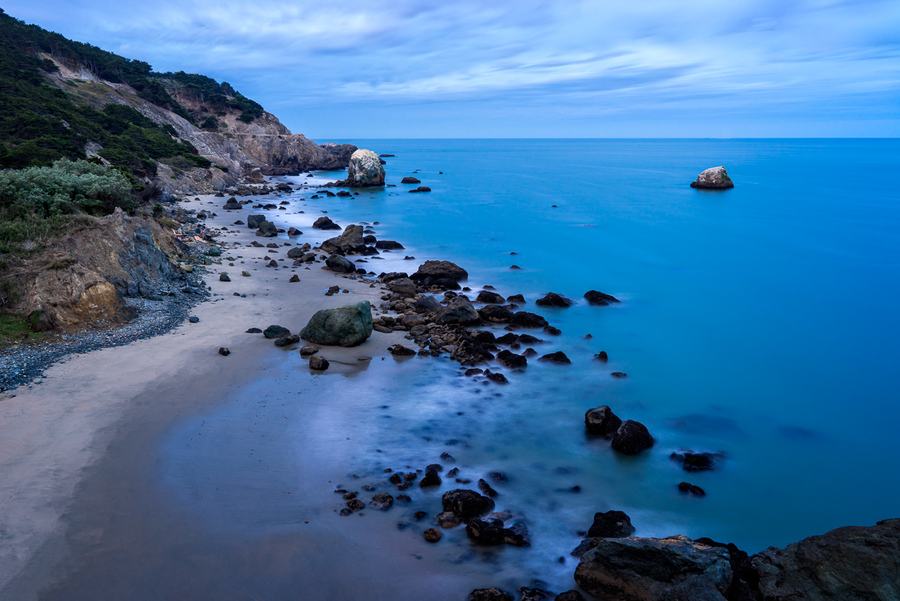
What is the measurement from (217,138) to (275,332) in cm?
7125

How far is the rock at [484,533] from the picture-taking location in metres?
8.97

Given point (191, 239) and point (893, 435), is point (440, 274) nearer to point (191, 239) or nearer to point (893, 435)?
Result: point (191, 239)

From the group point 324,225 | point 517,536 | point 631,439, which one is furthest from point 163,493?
point 324,225

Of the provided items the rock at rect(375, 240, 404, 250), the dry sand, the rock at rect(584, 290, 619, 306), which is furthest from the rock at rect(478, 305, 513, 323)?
the rock at rect(375, 240, 404, 250)

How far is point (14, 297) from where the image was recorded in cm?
1514

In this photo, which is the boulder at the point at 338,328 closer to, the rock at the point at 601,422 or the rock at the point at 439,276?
the rock at the point at 601,422

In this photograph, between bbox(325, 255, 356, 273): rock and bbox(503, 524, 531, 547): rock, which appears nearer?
bbox(503, 524, 531, 547): rock

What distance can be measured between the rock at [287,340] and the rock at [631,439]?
1022 centimetres

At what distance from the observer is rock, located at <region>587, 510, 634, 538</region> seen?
943 centimetres

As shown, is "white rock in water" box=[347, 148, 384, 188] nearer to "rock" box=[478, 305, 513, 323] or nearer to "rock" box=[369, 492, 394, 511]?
"rock" box=[478, 305, 513, 323]

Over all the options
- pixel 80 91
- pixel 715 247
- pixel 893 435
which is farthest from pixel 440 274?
pixel 80 91

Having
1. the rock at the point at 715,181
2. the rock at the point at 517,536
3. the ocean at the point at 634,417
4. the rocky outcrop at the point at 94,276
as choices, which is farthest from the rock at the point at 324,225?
the rock at the point at 715,181

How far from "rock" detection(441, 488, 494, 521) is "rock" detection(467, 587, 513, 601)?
1.69 metres

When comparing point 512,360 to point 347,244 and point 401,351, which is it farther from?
point 347,244
